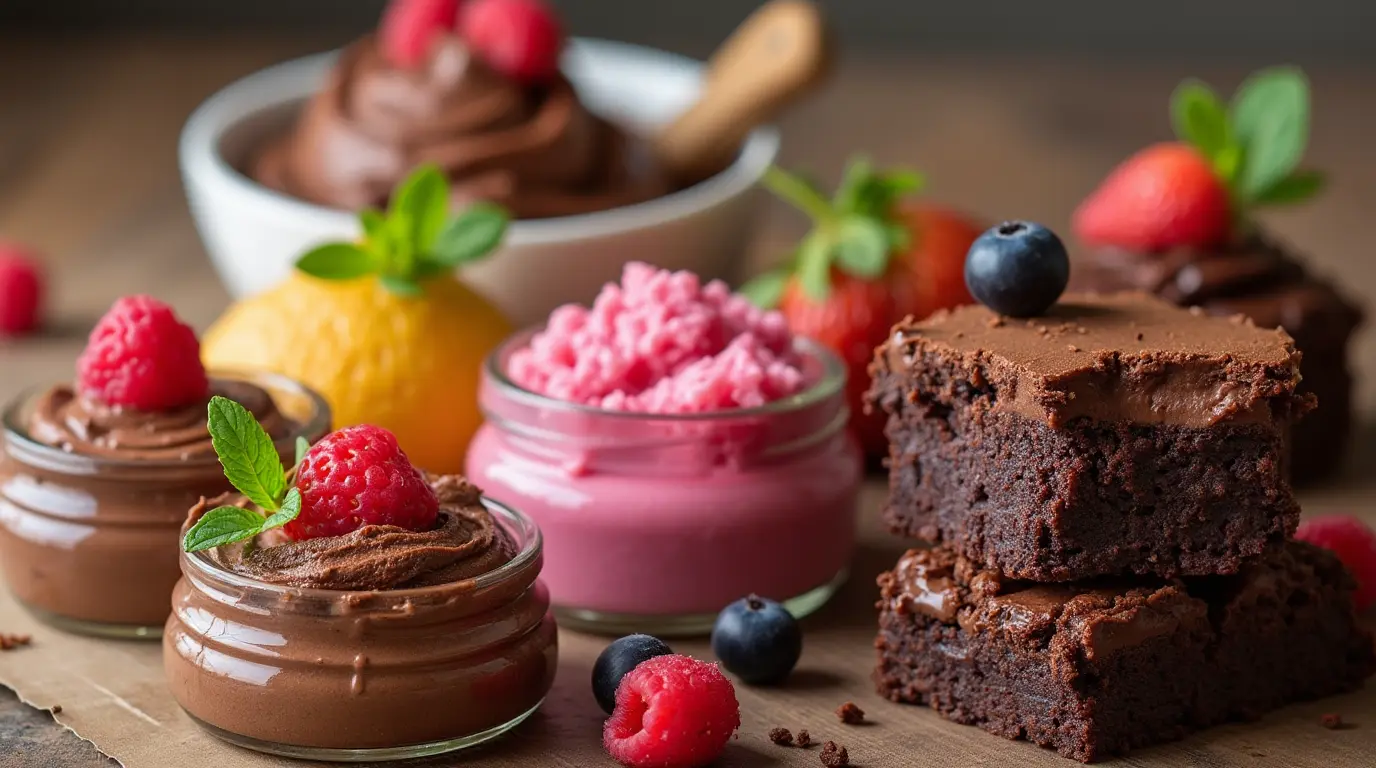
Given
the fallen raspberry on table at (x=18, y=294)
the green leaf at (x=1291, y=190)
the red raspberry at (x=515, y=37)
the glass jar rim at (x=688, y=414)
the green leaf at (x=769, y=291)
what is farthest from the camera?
the fallen raspberry on table at (x=18, y=294)

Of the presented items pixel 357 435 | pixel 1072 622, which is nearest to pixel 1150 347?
pixel 1072 622

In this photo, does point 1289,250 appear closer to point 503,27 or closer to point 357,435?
point 503,27

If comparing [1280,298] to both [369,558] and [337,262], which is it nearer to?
[337,262]

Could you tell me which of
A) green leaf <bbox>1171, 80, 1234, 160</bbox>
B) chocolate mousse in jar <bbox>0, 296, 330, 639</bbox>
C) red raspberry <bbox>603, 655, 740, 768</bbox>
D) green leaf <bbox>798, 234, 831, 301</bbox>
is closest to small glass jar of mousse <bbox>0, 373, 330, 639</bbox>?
chocolate mousse in jar <bbox>0, 296, 330, 639</bbox>

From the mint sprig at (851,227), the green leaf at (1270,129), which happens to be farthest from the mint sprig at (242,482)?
the green leaf at (1270,129)

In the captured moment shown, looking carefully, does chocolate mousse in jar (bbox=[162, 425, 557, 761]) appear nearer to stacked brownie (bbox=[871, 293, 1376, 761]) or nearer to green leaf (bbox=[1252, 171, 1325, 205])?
stacked brownie (bbox=[871, 293, 1376, 761])

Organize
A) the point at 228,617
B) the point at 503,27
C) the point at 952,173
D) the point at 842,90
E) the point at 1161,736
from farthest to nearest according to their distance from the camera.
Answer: the point at 842,90 → the point at 952,173 → the point at 503,27 → the point at 1161,736 → the point at 228,617

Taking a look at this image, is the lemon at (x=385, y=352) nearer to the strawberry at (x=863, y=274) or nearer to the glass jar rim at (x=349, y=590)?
the strawberry at (x=863, y=274)

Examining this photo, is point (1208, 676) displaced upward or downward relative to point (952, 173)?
downward
